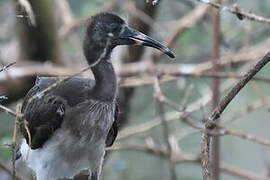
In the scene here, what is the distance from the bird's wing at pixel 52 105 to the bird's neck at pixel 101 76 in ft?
0.23

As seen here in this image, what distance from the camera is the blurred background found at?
3.68 m

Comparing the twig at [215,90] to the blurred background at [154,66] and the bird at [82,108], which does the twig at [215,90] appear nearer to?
the blurred background at [154,66]

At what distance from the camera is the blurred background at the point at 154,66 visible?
3.68 meters

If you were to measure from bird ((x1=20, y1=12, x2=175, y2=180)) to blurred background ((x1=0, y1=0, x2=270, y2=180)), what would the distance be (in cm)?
73

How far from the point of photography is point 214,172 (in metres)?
2.79

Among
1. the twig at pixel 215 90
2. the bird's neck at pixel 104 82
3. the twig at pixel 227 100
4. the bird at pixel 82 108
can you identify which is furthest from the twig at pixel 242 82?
the twig at pixel 215 90

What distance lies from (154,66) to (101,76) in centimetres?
177

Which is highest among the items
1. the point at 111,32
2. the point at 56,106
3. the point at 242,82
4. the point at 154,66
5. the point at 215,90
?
the point at 242,82

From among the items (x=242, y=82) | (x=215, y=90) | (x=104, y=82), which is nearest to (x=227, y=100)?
(x=242, y=82)

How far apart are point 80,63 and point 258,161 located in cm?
271

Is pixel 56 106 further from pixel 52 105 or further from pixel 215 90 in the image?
pixel 215 90

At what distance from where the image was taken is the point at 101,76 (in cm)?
216

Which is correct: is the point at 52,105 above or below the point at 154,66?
above

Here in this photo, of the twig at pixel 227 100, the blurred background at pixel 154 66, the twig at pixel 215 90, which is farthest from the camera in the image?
the blurred background at pixel 154 66
